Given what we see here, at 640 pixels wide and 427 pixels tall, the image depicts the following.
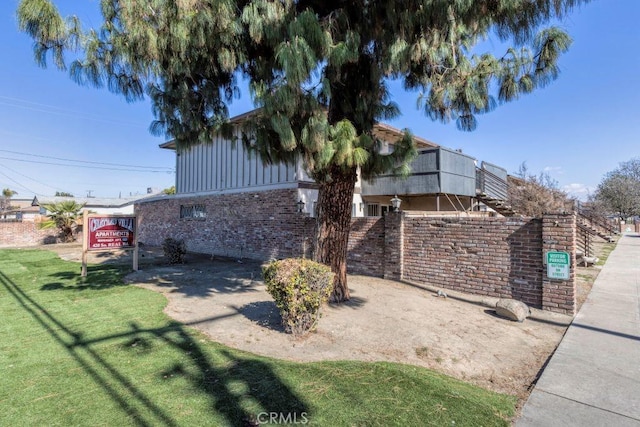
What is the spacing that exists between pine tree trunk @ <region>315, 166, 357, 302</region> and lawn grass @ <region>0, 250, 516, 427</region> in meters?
2.47

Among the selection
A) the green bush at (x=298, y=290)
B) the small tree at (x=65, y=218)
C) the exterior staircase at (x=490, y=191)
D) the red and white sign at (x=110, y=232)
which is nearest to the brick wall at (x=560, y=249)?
the green bush at (x=298, y=290)

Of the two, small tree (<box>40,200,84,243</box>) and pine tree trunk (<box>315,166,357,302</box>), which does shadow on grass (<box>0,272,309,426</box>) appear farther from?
small tree (<box>40,200,84,243</box>)

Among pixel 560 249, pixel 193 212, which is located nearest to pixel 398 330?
pixel 560 249

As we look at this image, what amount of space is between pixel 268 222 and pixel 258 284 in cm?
401

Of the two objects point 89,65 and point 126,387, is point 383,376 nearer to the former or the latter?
point 126,387

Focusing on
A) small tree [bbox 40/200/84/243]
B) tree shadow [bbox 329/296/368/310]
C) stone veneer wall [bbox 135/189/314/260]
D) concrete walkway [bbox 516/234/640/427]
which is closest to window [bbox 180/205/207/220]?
stone veneer wall [bbox 135/189/314/260]

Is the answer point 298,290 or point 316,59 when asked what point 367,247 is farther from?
point 316,59

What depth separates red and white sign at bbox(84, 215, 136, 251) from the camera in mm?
9500

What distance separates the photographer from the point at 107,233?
9781mm

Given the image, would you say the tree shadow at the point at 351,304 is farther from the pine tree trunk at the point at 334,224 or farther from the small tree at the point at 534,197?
the small tree at the point at 534,197

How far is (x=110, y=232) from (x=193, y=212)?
6266mm

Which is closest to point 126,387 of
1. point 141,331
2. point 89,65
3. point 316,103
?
point 141,331

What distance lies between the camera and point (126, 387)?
10.2 feet

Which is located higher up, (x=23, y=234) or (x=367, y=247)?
(x=367, y=247)
